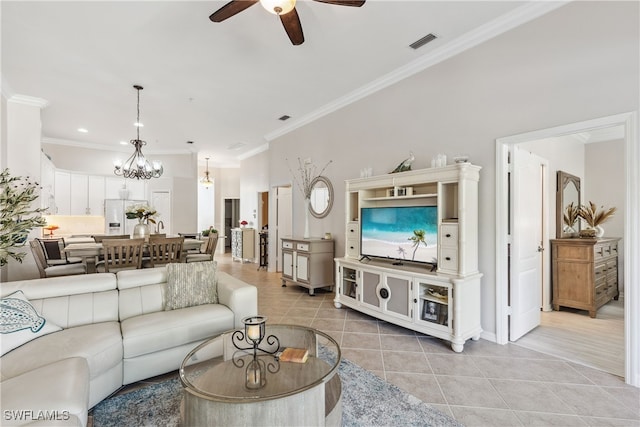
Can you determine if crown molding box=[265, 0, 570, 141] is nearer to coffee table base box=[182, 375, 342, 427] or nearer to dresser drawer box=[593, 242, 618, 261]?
dresser drawer box=[593, 242, 618, 261]

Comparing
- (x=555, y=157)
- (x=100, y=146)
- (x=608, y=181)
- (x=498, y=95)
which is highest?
(x=100, y=146)

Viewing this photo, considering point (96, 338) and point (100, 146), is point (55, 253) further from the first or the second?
point (100, 146)

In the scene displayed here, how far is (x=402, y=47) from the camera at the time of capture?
335 centimetres

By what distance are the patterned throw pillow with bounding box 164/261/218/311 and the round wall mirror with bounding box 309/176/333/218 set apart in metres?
2.65

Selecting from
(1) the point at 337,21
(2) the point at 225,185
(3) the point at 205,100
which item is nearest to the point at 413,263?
(1) the point at 337,21

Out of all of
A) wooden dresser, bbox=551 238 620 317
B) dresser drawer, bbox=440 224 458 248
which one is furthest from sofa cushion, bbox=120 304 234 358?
wooden dresser, bbox=551 238 620 317

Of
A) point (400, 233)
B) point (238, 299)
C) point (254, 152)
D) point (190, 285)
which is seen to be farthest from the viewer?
point (254, 152)

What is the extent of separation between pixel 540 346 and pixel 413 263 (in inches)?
56.3

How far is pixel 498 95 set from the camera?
3.02 m

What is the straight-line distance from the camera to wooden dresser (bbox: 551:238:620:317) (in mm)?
3799

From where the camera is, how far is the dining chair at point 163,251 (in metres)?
3.95

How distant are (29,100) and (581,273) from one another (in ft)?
28.0

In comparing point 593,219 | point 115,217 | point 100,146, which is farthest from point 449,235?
point 100,146

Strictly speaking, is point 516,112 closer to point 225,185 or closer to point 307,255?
point 307,255
